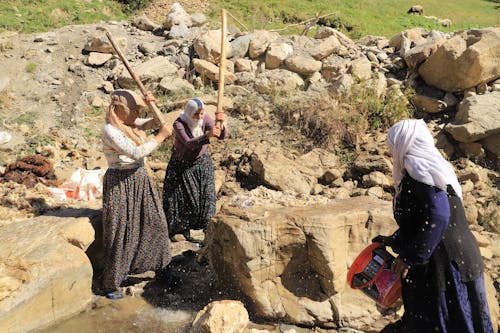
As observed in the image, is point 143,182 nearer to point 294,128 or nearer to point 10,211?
point 10,211

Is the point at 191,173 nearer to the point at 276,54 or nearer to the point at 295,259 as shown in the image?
the point at 295,259

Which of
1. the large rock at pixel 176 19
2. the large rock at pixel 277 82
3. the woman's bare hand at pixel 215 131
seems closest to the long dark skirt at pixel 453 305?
the woman's bare hand at pixel 215 131

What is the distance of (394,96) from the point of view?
701 centimetres

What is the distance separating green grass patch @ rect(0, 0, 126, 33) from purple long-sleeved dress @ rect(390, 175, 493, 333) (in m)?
9.88

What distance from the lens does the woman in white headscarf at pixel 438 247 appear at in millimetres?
2236

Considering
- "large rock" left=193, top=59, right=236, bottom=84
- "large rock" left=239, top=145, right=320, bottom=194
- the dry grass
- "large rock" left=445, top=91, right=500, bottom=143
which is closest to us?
"large rock" left=239, top=145, right=320, bottom=194

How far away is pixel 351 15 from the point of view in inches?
574

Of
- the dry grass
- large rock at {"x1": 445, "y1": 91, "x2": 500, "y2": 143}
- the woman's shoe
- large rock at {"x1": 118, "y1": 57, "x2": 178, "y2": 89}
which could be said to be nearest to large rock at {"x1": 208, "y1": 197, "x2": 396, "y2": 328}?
the woman's shoe

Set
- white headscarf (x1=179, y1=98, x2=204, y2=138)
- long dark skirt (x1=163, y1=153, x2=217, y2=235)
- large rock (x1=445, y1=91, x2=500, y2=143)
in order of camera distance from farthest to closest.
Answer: large rock (x1=445, y1=91, x2=500, y2=143) < long dark skirt (x1=163, y1=153, x2=217, y2=235) < white headscarf (x1=179, y1=98, x2=204, y2=138)

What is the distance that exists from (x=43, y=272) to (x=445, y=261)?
8.52 ft

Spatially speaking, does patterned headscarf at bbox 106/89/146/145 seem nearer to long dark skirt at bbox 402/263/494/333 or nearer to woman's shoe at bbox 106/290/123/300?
woman's shoe at bbox 106/290/123/300

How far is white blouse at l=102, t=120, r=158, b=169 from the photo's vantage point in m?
3.35

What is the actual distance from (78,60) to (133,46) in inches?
41.0

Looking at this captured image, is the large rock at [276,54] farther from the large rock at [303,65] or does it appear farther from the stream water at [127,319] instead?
the stream water at [127,319]
